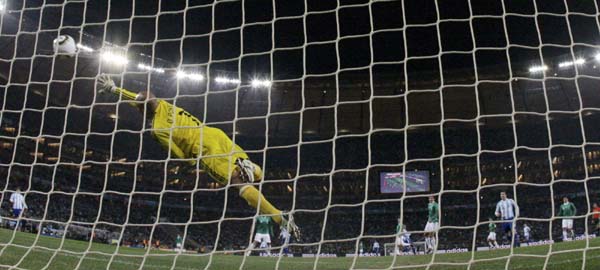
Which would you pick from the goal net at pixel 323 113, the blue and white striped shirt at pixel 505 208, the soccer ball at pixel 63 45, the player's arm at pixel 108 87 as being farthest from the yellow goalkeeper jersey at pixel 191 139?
the goal net at pixel 323 113

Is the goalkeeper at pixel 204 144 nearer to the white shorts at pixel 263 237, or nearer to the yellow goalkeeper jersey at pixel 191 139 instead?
the yellow goalkeeper jersey at pixel 191 139

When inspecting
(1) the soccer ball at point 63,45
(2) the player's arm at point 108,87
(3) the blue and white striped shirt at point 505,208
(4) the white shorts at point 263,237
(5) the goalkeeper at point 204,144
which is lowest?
(4) the white shorts at point 263,237

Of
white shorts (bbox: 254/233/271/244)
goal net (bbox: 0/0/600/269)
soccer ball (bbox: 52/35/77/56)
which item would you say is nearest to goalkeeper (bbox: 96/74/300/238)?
soccer ball (bbox: 52/35/77/56)

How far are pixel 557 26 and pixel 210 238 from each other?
17922mm

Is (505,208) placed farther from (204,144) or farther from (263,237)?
(204,144)

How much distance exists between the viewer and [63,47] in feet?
18.9

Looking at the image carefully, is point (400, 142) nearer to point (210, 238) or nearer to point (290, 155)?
point (290, 155)

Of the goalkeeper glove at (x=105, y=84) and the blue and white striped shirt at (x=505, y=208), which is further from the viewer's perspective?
the blue and white striped shirt at (x=505, y=208)

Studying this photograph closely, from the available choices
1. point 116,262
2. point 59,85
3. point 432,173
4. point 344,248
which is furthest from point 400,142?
point 116,262

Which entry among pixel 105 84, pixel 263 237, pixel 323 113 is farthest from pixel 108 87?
pixel 323 113

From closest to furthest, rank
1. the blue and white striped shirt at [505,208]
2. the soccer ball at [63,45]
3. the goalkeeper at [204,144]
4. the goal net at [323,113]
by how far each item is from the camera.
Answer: the goalkeeper at [204,144]
the soccer ball at [63,45]
the blue and white striped shirt at [505,208]
the goal net at [323,113]

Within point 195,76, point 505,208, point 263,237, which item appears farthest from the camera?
point 195,76

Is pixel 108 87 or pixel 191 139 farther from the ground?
pixel 108 87

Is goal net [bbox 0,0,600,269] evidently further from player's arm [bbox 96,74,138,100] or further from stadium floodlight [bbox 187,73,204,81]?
player's arm [bbox 96,74,138,100]
